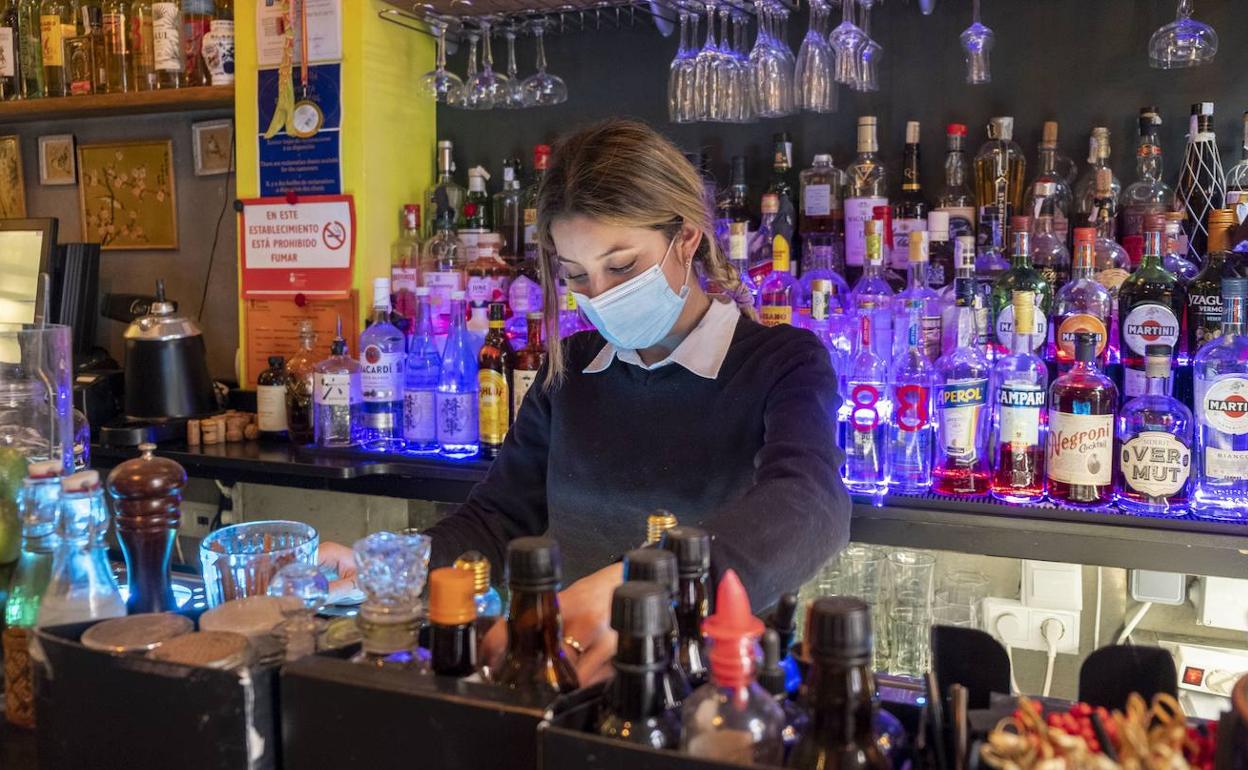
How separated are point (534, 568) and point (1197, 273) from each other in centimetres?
197

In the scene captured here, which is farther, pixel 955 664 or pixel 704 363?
pixel 704 363

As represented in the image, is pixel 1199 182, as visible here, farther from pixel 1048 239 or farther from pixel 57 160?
pixel 57 160

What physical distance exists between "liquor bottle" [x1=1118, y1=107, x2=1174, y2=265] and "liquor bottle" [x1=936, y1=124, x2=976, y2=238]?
1.03 feet

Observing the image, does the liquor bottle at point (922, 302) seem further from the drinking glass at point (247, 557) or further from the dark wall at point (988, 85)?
the drinking glass at point (247, 557)

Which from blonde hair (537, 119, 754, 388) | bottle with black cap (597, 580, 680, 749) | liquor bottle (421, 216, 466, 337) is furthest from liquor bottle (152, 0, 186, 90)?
bottle with black cap (597, 580, 680, 749)

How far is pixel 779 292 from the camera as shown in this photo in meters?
2.51

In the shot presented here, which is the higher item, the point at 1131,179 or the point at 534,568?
the point at 1131,179

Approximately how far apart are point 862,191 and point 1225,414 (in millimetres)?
935

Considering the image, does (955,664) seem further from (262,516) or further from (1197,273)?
(262,516)

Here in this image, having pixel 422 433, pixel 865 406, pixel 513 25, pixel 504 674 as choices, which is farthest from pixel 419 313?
pixel 504 674

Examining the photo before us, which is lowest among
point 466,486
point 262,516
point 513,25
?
point 262,516

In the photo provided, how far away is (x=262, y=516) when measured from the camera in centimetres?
306

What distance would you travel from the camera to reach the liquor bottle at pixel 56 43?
3.26 m

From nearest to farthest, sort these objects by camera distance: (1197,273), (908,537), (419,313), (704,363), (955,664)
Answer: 1. (955,664)
2. (704,363)
3. (908,537)
4. (1197,273)
5. (419,313)
